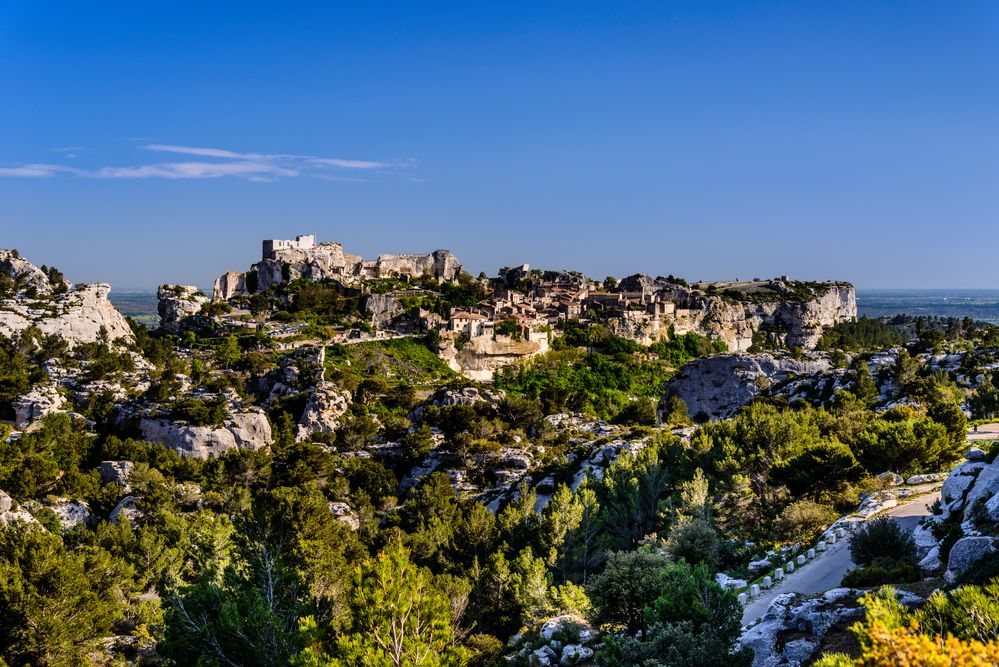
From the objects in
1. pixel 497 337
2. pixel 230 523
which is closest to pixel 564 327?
pixel 497 337

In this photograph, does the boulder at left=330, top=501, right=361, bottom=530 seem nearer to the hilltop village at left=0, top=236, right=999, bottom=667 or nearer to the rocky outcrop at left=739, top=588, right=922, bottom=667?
the hilltop village at left=0, top=236, right=999, bottom=667

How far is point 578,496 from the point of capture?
32344 millimetres

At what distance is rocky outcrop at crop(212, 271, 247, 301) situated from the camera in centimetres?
9150

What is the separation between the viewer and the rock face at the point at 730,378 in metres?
60.3

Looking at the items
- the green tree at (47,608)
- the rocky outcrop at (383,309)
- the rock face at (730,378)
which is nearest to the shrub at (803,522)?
the green tree at (47,608)

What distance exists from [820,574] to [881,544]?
7.44 feet

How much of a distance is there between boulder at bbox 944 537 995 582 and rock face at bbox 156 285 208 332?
3056 inches

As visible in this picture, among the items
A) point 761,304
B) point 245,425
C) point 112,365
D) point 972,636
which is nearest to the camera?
point 972,636

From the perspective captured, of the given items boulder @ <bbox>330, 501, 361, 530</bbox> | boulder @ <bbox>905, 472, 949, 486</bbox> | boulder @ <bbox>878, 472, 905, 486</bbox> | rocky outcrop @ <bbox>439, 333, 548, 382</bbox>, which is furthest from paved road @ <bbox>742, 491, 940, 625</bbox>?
rocky outcrop @ <bbox>439, 333, 548, 382</bbox>

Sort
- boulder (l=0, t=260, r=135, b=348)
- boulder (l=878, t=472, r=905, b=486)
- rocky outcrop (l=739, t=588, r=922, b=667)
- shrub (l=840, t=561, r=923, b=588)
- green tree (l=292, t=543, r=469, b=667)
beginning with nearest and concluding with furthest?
rocky outcrop (l=739, t=588, r=922, b=667) < green tree (l=292, t=543, r=469, b=667) < shrub (l=840, t=561, r=923, b=588) < boulder (l=878, t=472, r=905, b=486) < boulder (l=0, t=260, r=135, b=348)

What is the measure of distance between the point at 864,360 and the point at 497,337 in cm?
3583

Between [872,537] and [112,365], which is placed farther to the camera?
[112,365]

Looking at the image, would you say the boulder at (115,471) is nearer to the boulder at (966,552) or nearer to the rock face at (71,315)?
the rock face at (71,315)

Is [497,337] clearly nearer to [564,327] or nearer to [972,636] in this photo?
[564,327]
